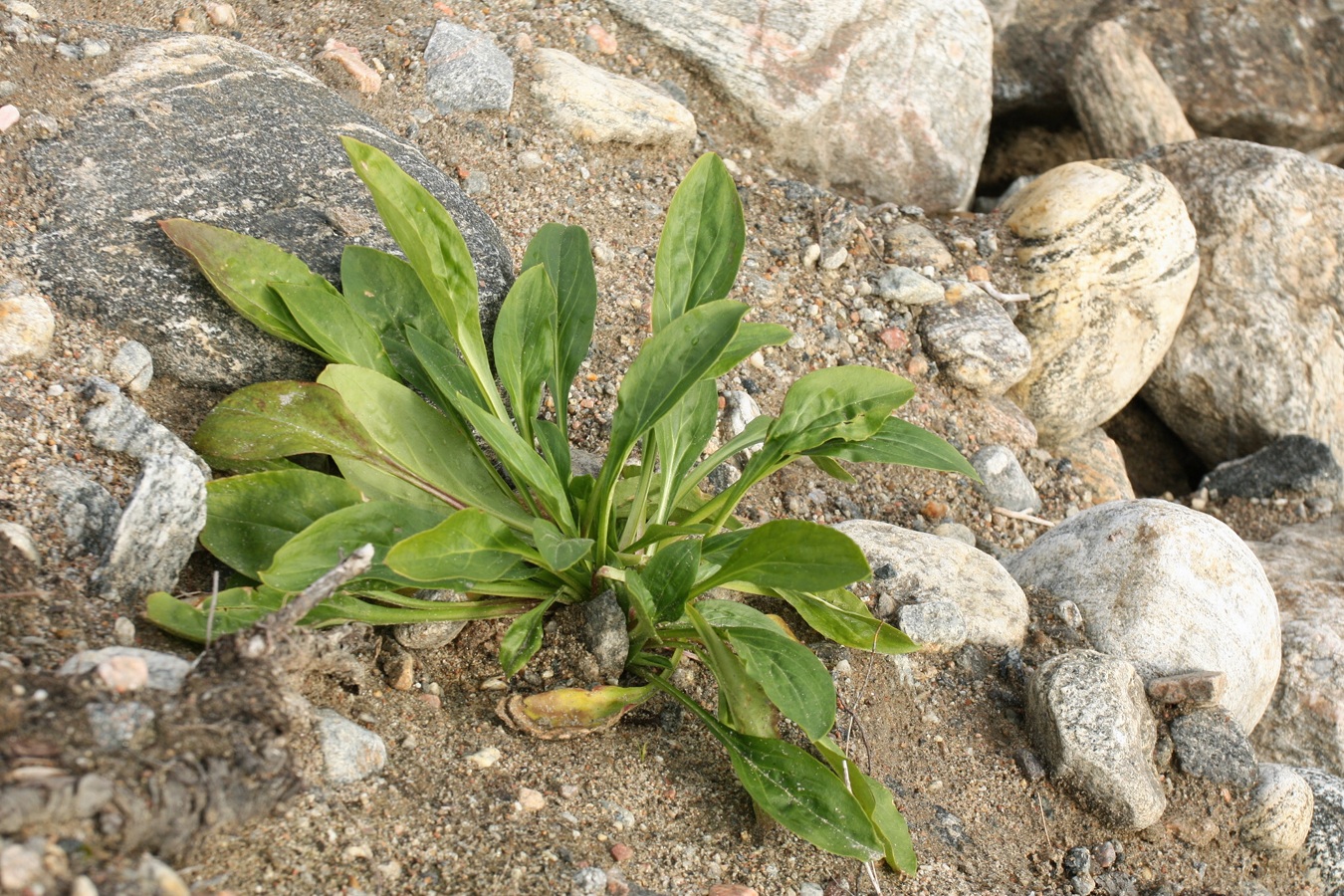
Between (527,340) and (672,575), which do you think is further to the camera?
(527,340)

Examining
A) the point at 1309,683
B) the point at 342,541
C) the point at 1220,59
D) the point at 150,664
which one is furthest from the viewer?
the point at 1220,59

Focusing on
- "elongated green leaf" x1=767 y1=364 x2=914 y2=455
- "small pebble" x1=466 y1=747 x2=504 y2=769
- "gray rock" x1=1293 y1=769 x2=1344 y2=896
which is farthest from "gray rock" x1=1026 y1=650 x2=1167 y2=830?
"small pebble" x1=466 y1=747 x2=504 y2=769

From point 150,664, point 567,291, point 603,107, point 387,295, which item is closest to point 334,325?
point 387,295

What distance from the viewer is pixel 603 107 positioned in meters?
3.95

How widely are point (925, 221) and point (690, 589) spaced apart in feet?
8.64

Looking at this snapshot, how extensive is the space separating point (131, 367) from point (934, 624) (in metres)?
2.00

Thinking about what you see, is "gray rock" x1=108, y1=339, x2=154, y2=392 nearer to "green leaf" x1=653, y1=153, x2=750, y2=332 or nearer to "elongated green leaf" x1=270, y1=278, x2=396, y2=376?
"elongated green leaf" x1=270, y1=278, x2=396, y2=376

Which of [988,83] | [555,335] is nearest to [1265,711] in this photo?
[555,335]

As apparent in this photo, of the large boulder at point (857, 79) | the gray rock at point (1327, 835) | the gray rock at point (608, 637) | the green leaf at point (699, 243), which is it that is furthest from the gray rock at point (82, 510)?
the large boulder at point (857, 79)

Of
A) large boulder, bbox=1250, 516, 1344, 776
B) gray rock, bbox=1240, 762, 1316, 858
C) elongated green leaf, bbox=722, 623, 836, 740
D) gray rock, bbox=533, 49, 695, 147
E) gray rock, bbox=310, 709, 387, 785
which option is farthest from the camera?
gray rock, bbox=533, 49, 695, 147

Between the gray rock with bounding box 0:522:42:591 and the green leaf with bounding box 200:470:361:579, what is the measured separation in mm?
292

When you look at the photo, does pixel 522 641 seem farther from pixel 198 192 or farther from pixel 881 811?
pixel 198 192

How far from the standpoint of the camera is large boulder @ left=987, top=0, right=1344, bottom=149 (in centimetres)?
634

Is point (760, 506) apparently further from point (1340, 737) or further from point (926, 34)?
point (926, 34)
